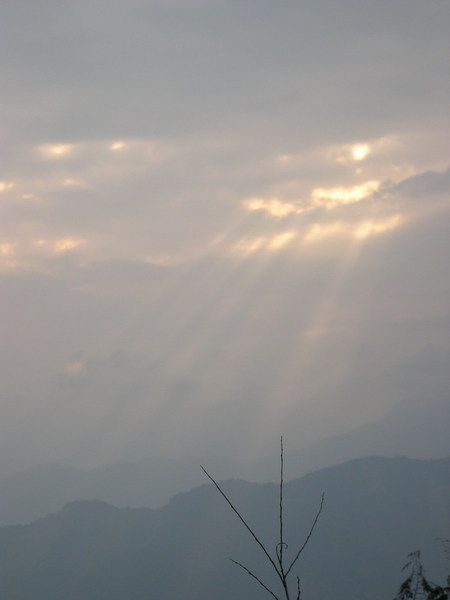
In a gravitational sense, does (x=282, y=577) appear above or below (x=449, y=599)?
above

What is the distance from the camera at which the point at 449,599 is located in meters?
17.8

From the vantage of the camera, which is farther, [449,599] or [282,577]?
[449,599]

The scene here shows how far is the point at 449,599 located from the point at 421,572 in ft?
4.17

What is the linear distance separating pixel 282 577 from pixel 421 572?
53.2 feet

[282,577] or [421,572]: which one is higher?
[282,577]

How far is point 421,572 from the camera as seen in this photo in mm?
18953

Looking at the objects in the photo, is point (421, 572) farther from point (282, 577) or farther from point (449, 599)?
point (282, 577)

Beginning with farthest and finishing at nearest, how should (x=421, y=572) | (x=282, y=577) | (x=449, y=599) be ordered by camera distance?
(x=421, y=572)
(x=449, y=599)
(x=282, y=577)

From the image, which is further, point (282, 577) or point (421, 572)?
point (421, 572)

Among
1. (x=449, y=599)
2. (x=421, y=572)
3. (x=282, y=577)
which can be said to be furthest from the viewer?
(x=421, y=572)

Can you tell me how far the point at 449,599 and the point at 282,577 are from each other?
15.6 metres

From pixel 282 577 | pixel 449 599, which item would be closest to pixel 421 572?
pixel 449 599

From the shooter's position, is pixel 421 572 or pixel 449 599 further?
pixel 421 572
